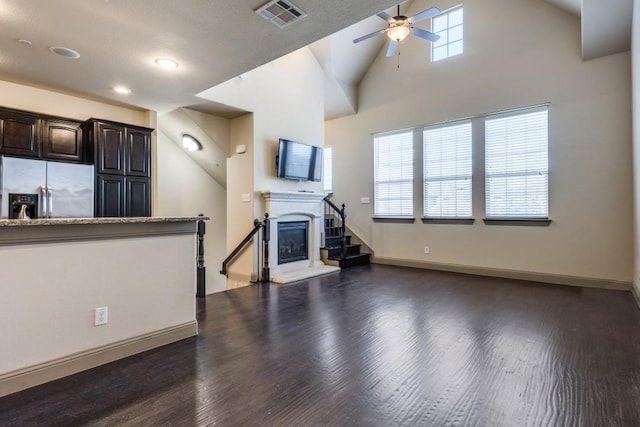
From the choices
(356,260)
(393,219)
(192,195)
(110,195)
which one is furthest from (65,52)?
(393,219)

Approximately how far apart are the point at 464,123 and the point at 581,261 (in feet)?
9.44

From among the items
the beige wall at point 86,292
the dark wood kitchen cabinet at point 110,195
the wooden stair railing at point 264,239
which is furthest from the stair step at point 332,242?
the beige wall at point 86,292

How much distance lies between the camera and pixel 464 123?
6.03 metres

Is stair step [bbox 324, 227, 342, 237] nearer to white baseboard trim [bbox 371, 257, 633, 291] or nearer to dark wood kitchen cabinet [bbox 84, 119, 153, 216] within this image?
white baseboard trim [bbox 371, 257, 633, 291]

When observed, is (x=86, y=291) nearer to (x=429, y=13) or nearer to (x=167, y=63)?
(x=167, y=63)

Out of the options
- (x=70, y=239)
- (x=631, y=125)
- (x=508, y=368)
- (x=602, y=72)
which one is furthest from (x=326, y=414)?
(x=602, y=72)

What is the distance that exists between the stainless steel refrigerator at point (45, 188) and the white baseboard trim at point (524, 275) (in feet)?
17.8

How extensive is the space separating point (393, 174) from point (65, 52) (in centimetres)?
554

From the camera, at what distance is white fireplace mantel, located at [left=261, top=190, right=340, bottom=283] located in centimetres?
564

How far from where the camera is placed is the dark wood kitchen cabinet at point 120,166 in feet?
14.3

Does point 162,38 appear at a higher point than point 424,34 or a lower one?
lower

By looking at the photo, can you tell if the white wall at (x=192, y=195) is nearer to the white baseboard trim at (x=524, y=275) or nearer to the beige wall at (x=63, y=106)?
the beige wall at (x=63, y=106)

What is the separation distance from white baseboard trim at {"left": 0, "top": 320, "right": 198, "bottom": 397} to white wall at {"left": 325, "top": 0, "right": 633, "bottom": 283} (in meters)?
4.92

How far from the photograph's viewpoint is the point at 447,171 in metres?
6.25
